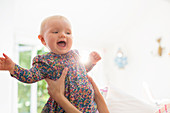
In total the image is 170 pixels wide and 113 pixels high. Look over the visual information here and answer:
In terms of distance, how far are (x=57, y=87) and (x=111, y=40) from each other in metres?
4.20

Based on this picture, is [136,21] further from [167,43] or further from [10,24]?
[10,24]

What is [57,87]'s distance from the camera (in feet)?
2.60

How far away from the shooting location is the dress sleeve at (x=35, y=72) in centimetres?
74

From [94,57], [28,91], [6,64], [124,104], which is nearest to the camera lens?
[6,64]

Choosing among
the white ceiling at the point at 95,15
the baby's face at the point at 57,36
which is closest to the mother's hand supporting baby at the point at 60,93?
the baby's face at the point at 57,36

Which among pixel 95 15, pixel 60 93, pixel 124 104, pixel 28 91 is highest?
pixel 95 15

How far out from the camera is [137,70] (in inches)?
174

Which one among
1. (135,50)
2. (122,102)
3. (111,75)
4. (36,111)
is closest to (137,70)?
(135,50)

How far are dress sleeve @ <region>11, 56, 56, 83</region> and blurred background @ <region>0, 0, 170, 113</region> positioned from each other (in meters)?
2.14

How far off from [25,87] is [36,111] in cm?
55

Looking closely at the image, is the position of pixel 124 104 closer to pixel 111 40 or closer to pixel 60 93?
pixel 60 93

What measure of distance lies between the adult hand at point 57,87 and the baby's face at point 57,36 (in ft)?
0.36

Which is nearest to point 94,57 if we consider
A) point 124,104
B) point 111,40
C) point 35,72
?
point 35,72

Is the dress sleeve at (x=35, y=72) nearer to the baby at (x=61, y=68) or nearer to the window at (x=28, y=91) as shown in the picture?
the baby at (x=61, y=68)
